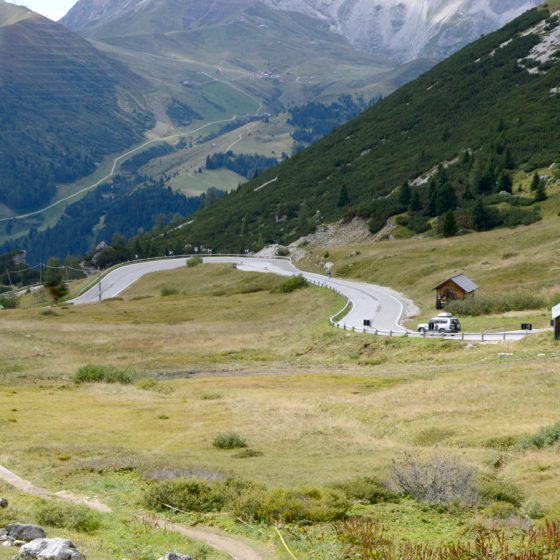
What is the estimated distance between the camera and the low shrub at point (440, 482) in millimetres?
23406

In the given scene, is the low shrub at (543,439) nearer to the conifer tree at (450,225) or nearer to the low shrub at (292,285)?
the low shrub at (292,285)

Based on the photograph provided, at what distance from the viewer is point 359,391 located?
48.8 m

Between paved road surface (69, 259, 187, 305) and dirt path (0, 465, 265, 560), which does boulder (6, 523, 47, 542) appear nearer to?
dirt path (0, 465, 265, 560)

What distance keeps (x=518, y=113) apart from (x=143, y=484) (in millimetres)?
145949

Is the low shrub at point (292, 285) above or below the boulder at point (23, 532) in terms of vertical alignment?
below

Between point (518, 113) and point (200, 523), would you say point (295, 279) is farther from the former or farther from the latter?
point (200, 523)

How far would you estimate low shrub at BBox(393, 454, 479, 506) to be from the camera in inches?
922

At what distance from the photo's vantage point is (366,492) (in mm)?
24484

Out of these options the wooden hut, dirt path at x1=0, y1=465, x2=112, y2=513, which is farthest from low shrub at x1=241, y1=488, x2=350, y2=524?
the wooden hut

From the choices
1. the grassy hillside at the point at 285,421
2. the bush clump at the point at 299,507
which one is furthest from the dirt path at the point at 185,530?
the bush clump at the point at 299,507

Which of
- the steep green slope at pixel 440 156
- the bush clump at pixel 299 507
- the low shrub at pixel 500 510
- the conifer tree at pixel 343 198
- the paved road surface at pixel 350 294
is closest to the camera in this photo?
the low shrub at pixel 500 510

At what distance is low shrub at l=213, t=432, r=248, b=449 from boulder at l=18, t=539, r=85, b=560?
1716cm

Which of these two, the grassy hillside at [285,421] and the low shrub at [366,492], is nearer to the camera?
the grassy hillside at [285,421]

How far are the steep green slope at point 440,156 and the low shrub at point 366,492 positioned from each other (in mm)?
96668
